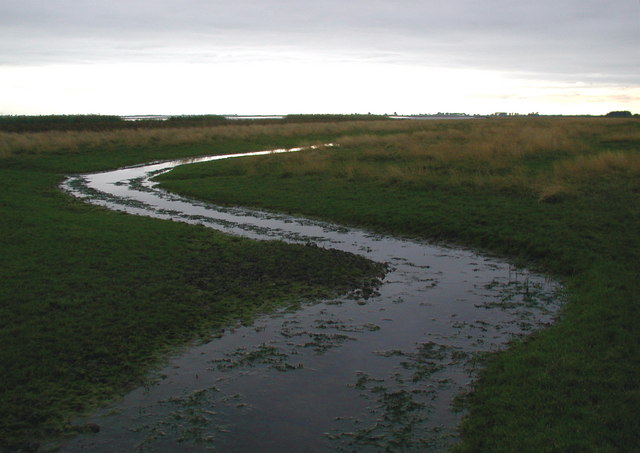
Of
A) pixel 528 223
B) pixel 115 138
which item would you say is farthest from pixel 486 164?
pixel 115 138

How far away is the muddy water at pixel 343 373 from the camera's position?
19.6 feet

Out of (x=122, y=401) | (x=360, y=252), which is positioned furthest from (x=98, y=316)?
(x=360, y=252)

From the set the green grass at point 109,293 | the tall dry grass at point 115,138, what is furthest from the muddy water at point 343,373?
the tall dry grass at point 115,138

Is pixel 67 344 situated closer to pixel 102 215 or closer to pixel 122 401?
pixel 122 401

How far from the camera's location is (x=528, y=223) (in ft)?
50.7

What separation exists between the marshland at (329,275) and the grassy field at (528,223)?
0.04 metres

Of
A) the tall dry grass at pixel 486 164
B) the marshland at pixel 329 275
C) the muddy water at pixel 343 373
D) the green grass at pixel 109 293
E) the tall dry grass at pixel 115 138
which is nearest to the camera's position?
the muddy water at pixel 343 373

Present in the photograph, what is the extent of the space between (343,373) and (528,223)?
10.1 meters

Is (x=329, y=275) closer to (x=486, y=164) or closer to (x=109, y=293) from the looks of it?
(x=109, y=293)

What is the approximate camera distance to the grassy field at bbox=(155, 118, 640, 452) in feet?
19.9

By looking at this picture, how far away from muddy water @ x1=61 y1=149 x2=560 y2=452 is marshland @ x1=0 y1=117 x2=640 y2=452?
1.28 ft

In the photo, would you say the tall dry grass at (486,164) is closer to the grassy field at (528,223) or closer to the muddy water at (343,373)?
the grassy field at (528,223)

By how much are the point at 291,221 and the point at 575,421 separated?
1351 centimetres

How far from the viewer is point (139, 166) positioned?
38375mm
